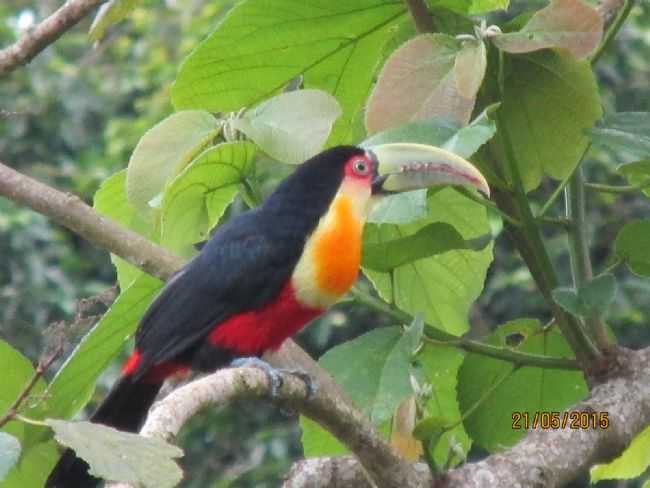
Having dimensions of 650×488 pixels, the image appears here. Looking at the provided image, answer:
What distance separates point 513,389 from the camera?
7.03ft

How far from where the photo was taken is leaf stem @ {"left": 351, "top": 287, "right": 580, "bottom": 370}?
200 centimetres

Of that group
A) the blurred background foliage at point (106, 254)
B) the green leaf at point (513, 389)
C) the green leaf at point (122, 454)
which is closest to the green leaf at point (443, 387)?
the green leaf at point (513, 389)

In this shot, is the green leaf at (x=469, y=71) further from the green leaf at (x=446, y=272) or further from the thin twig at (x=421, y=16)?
the green leaf at (x=446, y=272)

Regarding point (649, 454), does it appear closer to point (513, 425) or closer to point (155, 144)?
point (513, 425)

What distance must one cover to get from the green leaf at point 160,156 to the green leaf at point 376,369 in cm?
35

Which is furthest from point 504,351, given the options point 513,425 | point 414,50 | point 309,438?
point 414,50

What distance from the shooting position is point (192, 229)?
2.01 metres

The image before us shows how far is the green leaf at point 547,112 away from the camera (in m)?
1.92

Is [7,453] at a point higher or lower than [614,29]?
higher

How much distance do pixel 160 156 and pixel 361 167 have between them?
46cm

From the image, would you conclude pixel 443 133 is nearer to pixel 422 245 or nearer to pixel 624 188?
pixel 422 245

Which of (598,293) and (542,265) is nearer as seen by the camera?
(598,293)

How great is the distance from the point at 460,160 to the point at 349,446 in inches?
15.6

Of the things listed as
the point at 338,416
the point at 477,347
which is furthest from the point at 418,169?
the point at 338,416
